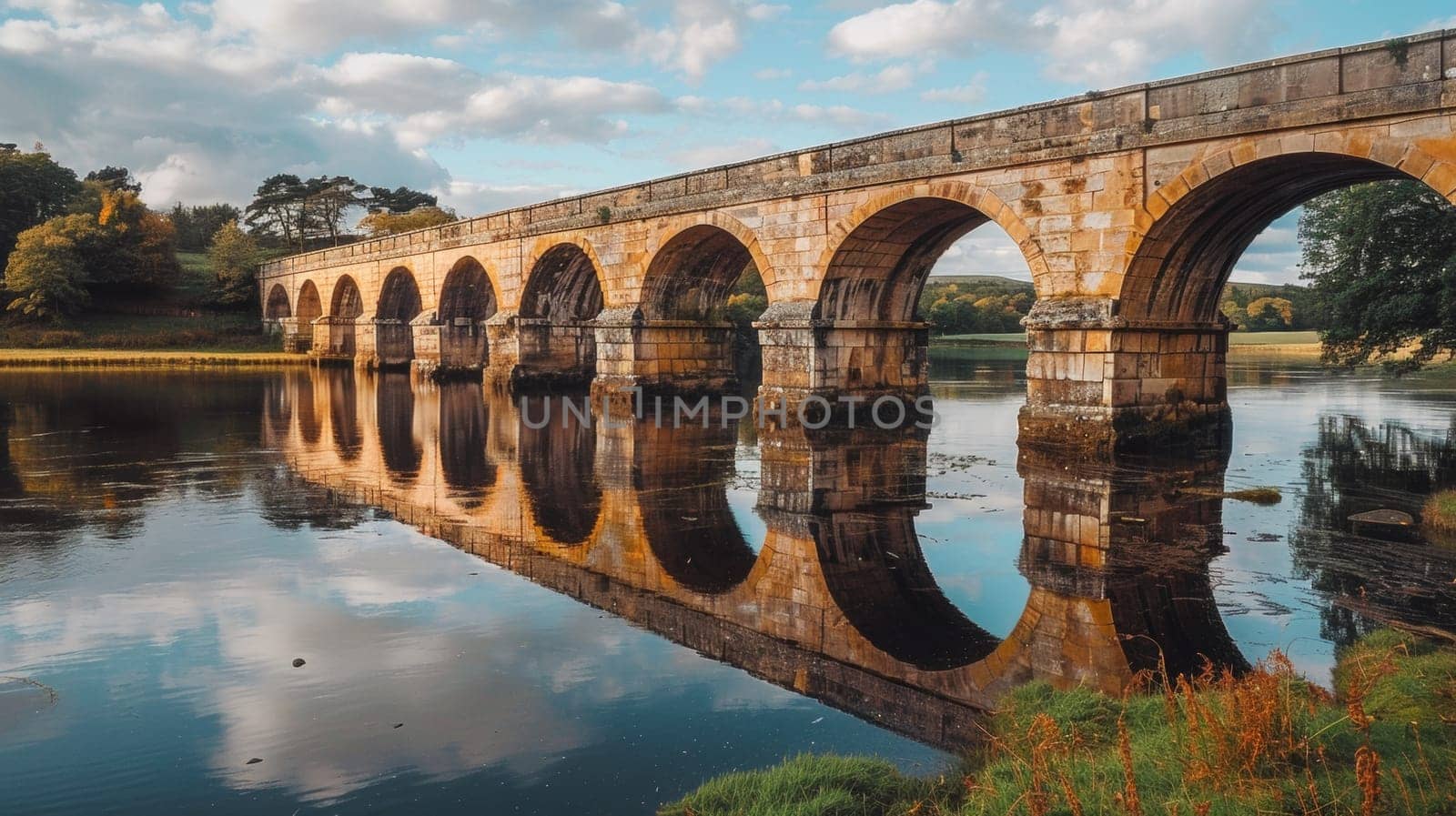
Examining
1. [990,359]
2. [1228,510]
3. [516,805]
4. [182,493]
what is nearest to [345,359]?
[990,359]

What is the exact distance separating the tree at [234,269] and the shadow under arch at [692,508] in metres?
51.5

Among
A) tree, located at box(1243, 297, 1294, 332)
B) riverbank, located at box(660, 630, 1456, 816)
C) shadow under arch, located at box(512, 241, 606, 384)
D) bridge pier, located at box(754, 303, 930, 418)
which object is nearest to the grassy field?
shadow under arch, located at box(512, 241, 606, 384)

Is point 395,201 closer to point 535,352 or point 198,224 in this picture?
point 198,224

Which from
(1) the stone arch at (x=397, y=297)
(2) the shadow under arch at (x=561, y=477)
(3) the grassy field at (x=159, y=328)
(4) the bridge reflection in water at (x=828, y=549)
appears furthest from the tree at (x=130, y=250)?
(4) the bridge reflection in water at (x=828, y=549)

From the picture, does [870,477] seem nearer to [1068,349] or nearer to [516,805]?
[1068,349]

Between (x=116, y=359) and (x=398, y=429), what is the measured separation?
27563 mm

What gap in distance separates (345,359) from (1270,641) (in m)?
46.1

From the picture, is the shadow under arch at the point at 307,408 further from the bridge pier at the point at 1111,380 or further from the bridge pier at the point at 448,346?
the bridge pier at the point at 1111,380

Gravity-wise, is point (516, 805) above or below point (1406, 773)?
below

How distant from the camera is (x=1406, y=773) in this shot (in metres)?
3.72

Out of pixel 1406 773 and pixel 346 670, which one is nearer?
pixel 1406 773

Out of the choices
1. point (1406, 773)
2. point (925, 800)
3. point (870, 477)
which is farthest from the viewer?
point (870, 477)

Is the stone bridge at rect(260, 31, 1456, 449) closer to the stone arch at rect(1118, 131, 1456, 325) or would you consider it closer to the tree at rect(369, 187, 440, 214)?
the stone arch at rect(1118, 131, 1456, 325)

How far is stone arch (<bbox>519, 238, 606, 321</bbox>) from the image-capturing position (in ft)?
89.1
